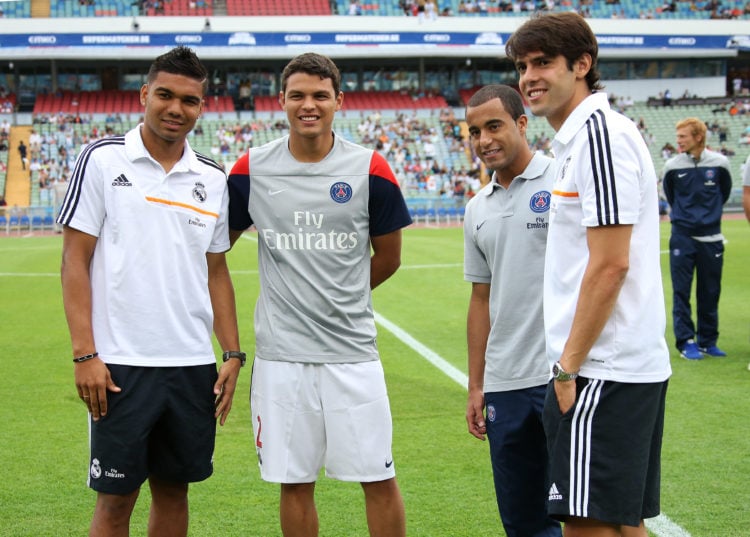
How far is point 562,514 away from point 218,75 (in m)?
51.8

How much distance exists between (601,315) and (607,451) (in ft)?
1.44

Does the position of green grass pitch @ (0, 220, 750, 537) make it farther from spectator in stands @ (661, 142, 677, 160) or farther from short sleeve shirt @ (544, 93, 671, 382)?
spectator in stands @ (661, 142, 677, 160)

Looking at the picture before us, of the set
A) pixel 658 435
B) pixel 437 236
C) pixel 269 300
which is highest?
pixel 269 300

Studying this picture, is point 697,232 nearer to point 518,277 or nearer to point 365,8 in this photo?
point 518,277

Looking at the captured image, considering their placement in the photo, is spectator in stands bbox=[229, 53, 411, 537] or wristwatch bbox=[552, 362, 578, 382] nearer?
wristwatch bbox=[552, 362, 578, 382]

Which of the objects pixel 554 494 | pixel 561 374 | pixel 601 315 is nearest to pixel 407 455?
pixel 554 494

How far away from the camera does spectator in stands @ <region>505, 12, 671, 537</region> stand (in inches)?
111

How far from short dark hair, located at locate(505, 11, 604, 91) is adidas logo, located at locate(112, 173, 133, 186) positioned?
5.45 ft

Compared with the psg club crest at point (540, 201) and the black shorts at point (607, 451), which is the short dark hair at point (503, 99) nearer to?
the psg club crest at point (540, 201)

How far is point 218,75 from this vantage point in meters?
52.3

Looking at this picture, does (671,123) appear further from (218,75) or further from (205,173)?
(205,173)

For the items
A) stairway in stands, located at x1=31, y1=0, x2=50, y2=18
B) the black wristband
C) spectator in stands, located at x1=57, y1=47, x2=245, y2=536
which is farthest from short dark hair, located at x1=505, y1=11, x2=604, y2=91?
stairway in stands, located at x1=31, y1=0, x2=50, y2=18

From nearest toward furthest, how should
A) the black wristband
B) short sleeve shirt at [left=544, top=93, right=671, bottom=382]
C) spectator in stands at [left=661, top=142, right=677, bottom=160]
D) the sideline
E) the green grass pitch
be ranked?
short sleeve shirt at [left=544, top=93, right=671, bottom=382], the black wristband, the sideline, the green grass pitch, spectator in stands at [left=661, top=142, right=677, bottom=160]

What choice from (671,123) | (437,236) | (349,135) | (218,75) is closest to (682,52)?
(671,123)
